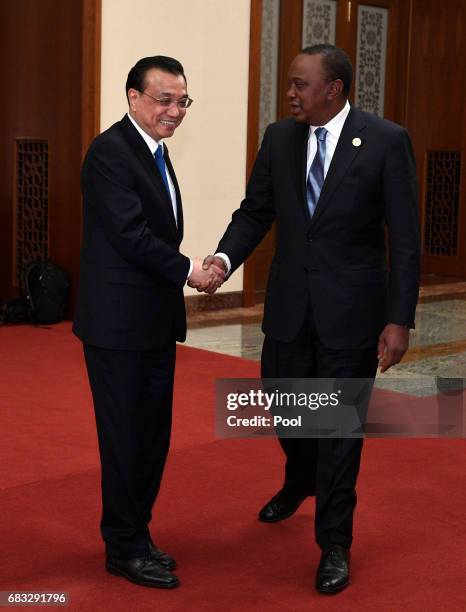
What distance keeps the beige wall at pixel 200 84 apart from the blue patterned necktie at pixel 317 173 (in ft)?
15.0

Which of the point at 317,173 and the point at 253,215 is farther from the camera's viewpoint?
the point at 253,215

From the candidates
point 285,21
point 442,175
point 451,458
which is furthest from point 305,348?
point 442,175

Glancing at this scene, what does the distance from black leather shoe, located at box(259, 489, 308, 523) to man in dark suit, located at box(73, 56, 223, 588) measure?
58 centimetres

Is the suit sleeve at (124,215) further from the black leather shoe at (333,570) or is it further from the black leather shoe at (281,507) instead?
the black leather shoe at (281,507)

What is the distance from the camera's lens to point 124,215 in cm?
303

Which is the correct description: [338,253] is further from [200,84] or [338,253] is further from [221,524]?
[200,84]

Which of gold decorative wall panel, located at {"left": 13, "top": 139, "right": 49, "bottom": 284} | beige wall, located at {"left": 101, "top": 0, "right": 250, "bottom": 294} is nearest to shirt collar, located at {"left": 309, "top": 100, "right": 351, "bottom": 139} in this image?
beige wall, located at {"left": 101, "top": 0, "right": 250, "bottom": 294}

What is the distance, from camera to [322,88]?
3.24m

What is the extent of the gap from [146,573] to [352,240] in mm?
1165

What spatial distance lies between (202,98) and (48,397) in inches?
133

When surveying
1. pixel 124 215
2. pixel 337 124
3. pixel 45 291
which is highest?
pixel 337 124

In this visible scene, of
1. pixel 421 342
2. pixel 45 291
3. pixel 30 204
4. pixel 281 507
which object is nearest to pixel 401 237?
pixel 281 507

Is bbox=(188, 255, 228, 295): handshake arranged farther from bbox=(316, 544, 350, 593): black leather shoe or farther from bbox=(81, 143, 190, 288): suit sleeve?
bbox=(316, 544, 350, 593): black leather shoe

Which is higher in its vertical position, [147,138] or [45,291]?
[147,138]
